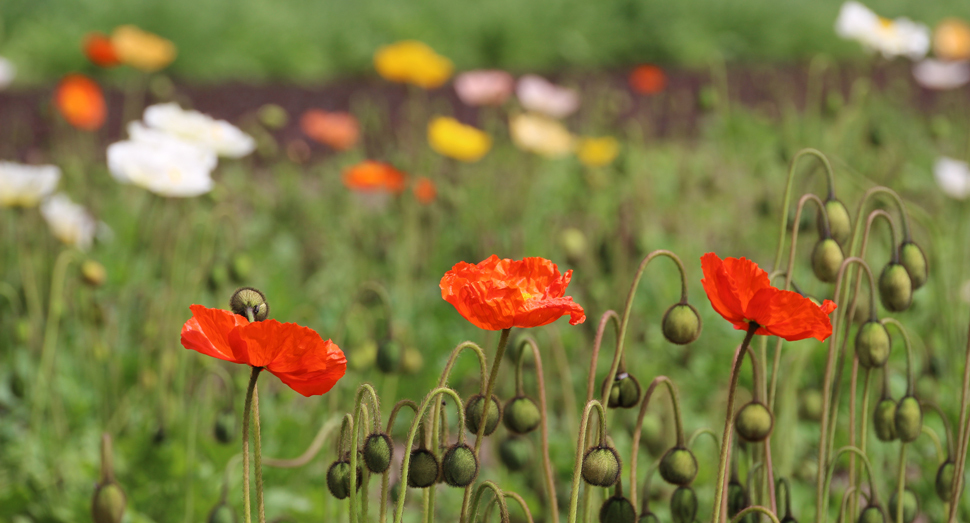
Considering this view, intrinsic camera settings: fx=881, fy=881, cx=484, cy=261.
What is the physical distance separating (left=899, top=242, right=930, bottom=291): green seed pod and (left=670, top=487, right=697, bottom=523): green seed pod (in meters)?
0.46

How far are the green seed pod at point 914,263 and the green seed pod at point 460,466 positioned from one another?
745 mm

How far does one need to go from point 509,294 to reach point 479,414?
17 centimetres

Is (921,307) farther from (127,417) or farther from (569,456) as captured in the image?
(127,417)

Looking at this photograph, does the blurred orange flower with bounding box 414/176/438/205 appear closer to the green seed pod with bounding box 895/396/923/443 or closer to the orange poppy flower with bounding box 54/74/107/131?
the orange poppy flower with bounding box 54/74/107/131

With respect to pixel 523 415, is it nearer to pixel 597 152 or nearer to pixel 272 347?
pixel 272 347

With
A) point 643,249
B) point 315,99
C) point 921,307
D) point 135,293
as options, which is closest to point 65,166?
point 135,293

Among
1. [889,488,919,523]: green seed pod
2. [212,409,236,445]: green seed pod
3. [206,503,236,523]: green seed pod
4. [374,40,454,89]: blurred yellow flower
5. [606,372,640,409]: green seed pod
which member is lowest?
[206,503,236,523]: green seed pod

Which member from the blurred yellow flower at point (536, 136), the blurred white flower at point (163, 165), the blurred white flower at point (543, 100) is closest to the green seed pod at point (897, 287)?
the blurred white flower at point (163, 165)

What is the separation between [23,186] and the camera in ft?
7.28

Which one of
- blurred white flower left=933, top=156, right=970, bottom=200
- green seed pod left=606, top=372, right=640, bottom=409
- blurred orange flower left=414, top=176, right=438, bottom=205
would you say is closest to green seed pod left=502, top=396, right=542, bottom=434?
green seed pod left=606, top=372, right=640, bottom=409

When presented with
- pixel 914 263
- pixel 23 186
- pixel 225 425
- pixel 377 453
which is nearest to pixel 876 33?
pixel 914 263

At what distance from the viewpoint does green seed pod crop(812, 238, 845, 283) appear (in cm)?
117

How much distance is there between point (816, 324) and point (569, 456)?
1261 mm

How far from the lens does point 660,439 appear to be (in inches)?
73.3
